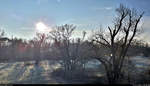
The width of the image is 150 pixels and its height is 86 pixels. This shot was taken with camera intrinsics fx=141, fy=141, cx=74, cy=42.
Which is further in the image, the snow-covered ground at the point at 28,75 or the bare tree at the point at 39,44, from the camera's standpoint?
the bare tree at the point at 39,44

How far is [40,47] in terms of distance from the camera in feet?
163

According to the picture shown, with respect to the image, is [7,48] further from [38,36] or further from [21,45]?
[38,36]

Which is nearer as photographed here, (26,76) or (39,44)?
(26,76)

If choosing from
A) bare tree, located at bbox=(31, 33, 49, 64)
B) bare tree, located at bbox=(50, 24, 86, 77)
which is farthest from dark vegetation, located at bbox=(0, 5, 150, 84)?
bare tree, located at bbox=(31, 33, 49, 64)

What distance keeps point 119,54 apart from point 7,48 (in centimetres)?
4864

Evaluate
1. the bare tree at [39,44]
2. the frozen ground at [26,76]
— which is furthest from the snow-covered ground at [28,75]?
the bare tree at [39,44]

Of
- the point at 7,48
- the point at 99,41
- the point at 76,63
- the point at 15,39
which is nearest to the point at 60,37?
the point at 76,63

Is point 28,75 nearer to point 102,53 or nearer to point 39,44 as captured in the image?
point 102,53

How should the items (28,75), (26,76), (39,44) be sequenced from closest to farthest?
(26,76)
(28,75)
(39,44)

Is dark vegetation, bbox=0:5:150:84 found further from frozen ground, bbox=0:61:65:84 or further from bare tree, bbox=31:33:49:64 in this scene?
bare tree, bbox=31:33:49:64

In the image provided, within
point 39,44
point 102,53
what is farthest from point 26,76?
point 39,44

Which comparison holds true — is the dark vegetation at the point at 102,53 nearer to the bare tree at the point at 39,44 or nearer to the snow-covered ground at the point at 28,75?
the snow-covered ground at the point at 28,75

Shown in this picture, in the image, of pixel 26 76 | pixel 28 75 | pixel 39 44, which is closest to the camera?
pixel 26 76

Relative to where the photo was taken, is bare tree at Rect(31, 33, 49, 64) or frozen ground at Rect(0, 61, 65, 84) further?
bare tree at Rect(31, 33, 49, 64)
